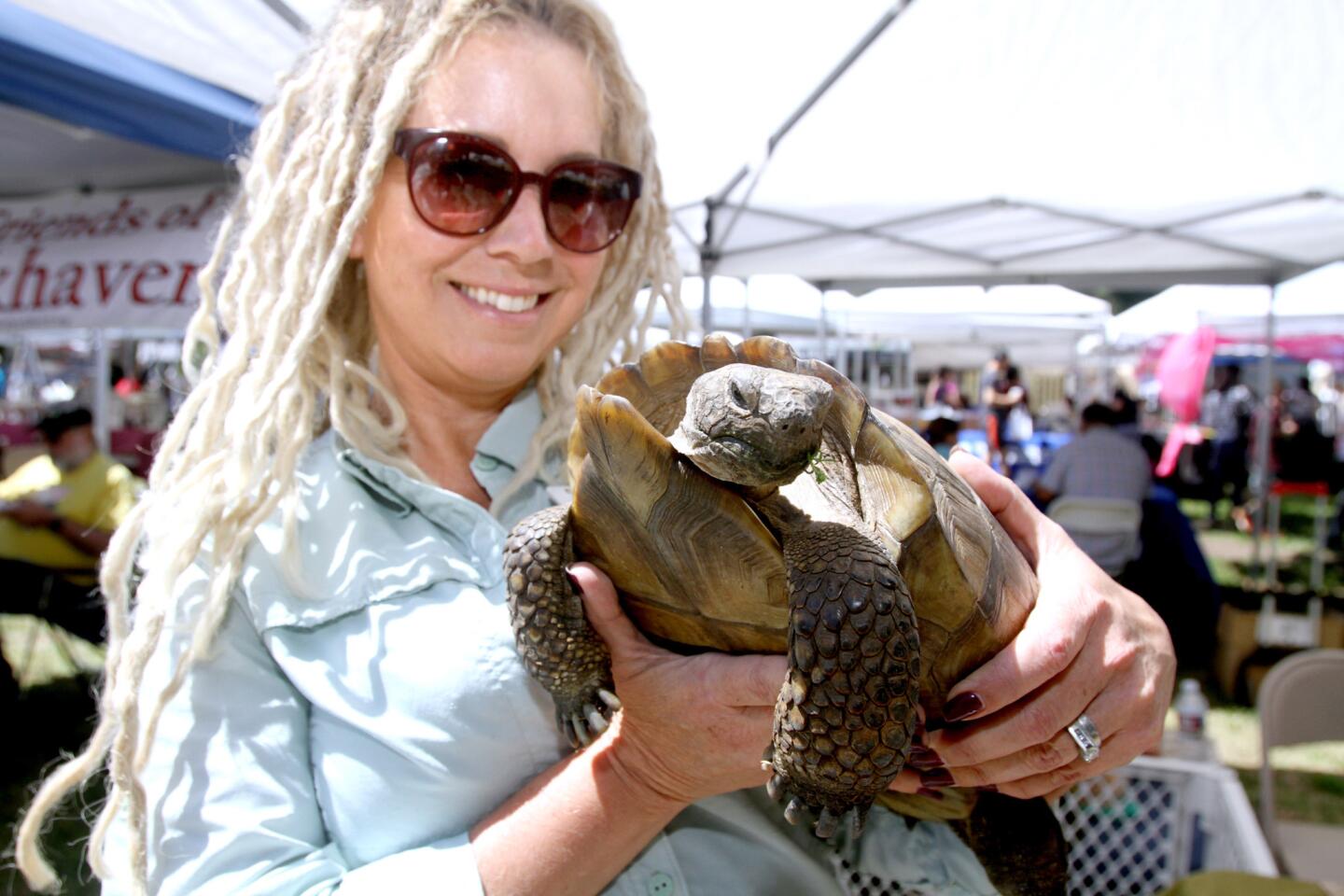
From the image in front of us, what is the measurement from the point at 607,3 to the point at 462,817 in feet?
11.3

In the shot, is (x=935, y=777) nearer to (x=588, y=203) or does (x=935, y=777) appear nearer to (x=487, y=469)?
(x=487, y=469)

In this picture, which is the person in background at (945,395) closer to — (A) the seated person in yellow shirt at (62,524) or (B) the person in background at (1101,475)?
(B) the person in background at (1101,475)

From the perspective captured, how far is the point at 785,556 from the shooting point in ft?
4.25

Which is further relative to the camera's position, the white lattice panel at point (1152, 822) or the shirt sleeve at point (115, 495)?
the shirt sleeve at point (115, 495)

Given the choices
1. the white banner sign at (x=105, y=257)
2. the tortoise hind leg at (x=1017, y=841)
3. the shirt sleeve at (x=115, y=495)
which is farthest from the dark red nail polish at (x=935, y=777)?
the shirt sleeve at (x=115, y=495)

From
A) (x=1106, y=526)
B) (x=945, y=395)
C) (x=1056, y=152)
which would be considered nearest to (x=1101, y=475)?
(x=1106, y=526)

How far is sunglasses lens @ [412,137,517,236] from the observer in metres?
1.51

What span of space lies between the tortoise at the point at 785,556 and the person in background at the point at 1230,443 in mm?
13794

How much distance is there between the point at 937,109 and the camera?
4.66 meters

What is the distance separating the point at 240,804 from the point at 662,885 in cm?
65

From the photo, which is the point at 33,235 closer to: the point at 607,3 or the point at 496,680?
the point at 607,3

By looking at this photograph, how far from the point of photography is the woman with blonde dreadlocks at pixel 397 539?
1.29 metres

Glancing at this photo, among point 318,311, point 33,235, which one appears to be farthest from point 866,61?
point 33,235

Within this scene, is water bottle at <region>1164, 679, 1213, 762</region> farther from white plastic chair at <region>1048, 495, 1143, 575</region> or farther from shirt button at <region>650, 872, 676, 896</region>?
white plastic chair at <region>1048, 495, 1143, 575</region>
